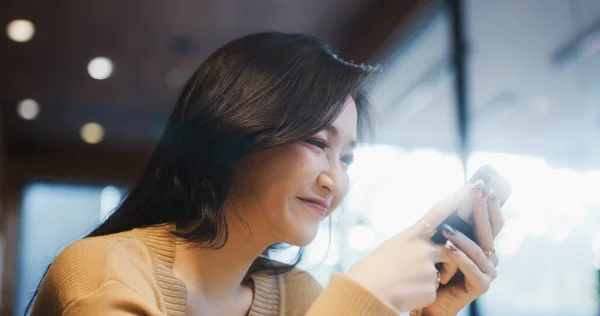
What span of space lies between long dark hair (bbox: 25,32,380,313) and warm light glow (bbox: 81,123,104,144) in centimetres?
551

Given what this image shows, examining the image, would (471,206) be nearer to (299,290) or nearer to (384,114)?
(299,290)

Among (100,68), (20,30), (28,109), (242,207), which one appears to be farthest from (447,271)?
(28,109)

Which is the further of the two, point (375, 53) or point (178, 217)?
point (375, 53)

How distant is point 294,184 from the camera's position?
0.87 metres

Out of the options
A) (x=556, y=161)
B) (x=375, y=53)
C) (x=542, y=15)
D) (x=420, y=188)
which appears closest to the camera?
(x=556, y=161)

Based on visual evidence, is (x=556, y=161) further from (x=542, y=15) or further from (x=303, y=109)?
(x=303, y=109)

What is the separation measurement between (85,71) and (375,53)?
2.36m

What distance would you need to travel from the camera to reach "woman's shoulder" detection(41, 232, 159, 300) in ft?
2.61

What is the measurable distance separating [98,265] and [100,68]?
4.31m

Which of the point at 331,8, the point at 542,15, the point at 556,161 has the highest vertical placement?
the point at 331,8

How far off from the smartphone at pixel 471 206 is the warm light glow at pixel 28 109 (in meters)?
5.34

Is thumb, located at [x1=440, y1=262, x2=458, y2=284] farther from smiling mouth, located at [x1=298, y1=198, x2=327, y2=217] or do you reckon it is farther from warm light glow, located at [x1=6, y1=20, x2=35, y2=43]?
warm light glow, located at [x1=6, y1=20, x2=35, y2=43]

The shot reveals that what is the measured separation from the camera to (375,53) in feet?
12.5

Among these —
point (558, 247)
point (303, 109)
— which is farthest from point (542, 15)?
point (303, 109)
